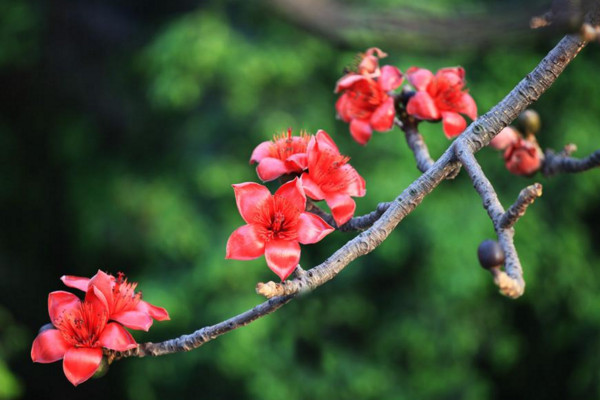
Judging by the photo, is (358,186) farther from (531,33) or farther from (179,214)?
(179,214)

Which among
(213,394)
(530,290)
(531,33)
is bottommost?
(213,394)

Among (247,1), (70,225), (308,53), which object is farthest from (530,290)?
(70,225)

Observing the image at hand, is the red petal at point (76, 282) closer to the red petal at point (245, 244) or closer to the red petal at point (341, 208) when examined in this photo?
the red petal at point (245, 244)

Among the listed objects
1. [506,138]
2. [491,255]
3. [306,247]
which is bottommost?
[306,247]

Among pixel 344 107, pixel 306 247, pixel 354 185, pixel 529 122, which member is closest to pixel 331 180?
pixel 354 185

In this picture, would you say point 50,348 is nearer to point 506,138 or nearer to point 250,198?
point 250,198

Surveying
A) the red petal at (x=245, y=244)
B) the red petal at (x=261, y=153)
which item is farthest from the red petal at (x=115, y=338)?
the red petal at (x=261, y=153)
